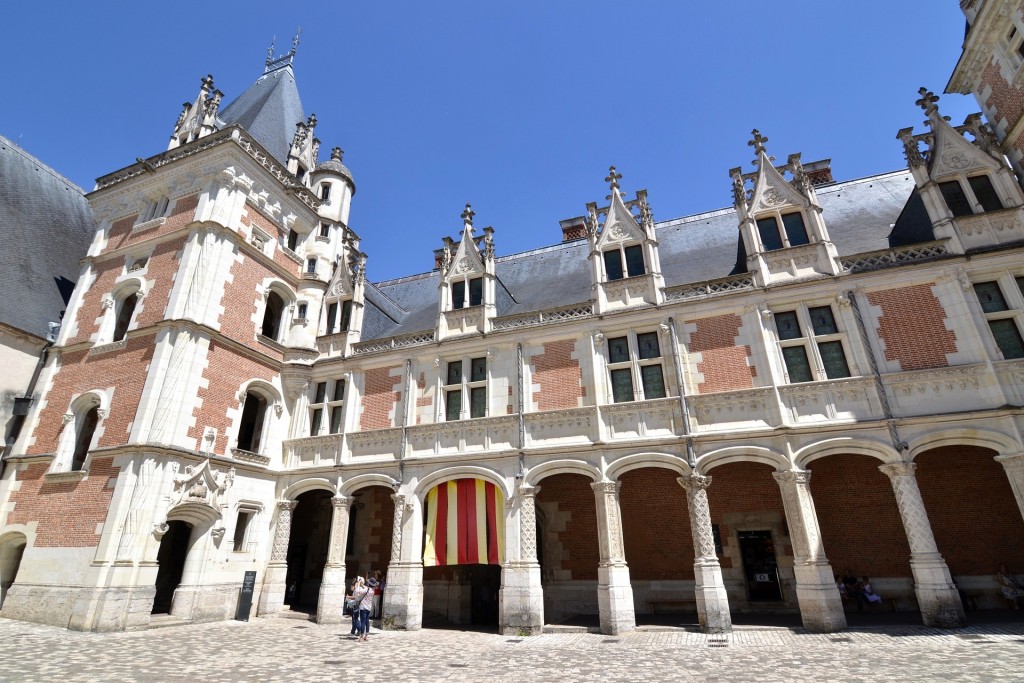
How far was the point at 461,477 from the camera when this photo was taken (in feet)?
46.1

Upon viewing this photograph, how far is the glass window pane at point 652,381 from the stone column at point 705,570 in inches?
89.7

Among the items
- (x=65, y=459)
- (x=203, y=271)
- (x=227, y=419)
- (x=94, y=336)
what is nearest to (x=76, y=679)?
(x=227, y=419)

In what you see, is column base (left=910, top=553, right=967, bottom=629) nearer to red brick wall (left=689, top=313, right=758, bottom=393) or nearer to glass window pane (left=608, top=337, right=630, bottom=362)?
red brick wall (left=689, top=313, right=758, bottom=393)

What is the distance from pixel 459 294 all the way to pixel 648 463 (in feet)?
26.7

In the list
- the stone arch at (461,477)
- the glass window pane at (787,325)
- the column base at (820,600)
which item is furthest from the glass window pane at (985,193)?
the stone arch at (461,477)

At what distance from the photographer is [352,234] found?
24469mm

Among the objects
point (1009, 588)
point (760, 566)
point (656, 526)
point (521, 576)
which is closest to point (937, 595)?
point (1009, 588)

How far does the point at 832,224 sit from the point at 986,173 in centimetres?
343

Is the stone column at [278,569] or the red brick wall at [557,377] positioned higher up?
the red brick wall at [557,377]

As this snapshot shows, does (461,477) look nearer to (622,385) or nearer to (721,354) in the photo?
(622,385)

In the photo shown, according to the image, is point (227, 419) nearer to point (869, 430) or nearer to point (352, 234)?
point (352, 234)

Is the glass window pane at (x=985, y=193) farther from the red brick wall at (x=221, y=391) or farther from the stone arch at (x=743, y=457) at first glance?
the red brick wall at (x=221, y=391)

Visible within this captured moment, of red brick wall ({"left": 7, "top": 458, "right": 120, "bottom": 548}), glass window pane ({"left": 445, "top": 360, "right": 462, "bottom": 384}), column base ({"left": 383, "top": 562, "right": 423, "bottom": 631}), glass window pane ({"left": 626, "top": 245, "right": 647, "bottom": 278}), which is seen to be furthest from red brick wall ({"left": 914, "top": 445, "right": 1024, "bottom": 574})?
red brick wall ({"left": 7, "top": 458, "right": 120, "bottom": 548})

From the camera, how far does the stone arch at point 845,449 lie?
10.9 meters
